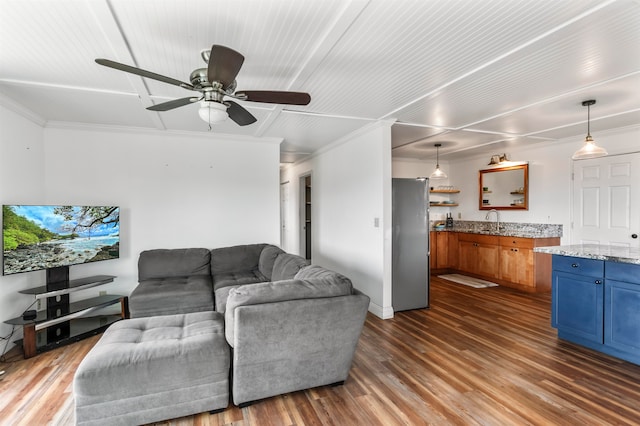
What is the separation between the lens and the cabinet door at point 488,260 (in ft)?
18.3

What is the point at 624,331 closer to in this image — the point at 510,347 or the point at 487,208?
the point at 510,347

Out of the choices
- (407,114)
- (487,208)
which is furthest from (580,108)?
(487,208)

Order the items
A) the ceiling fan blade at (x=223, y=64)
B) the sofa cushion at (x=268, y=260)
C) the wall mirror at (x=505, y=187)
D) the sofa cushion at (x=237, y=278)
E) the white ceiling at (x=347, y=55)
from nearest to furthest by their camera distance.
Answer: the ceiling fan blade at (x=223, y=64) < the white ceiling at (x=347, y=55) < the sofa cushion at (x=237, y=278) < the sofa cushion at (x=268, y=260) < the wall mirror at (x=505, y=187)

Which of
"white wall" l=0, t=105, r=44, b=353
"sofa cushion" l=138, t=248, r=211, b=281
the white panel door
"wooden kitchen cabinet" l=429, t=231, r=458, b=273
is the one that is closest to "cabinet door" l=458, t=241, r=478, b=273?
"wooden kitchen cabinet" l=429, t=231, r=458, b=273

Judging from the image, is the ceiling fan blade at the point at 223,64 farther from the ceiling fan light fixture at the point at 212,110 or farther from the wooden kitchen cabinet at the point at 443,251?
the wooden kitchen cabinet at the point at 443,251

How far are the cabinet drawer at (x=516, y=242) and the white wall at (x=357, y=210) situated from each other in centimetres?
268

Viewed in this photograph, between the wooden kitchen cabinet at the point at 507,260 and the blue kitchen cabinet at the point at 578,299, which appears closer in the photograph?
the blue kitchen cabinet at the point at 578,299

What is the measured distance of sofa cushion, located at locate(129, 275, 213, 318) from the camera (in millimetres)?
3295

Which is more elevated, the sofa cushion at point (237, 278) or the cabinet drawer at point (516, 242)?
the cabinet drawer at point (516, 242)

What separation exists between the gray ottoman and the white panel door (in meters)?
5.30

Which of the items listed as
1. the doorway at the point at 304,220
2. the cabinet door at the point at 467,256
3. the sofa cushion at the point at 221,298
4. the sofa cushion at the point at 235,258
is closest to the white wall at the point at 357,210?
the doorway at the point at 304,220

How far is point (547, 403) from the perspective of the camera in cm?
218

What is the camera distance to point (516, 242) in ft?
17.1

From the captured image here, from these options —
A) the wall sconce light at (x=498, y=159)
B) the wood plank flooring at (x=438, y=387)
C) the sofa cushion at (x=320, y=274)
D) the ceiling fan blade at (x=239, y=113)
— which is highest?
the wall sconce light at (x=498, y=159)
